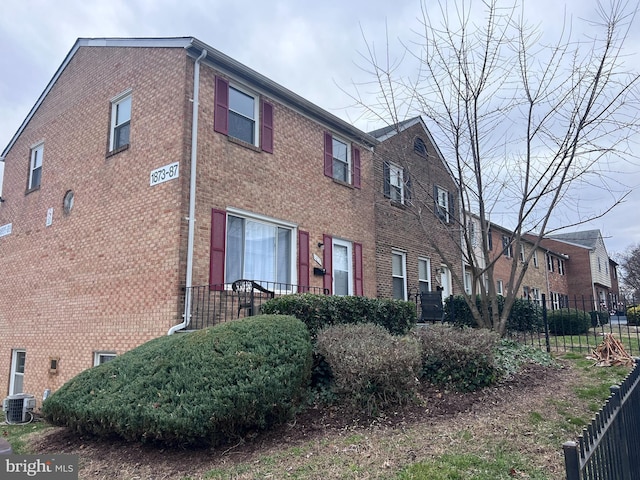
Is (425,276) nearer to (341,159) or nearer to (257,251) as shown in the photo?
(341,159)

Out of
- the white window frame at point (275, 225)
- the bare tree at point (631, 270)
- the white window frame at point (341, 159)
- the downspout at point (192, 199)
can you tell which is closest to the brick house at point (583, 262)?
the bare tree at point (631, 270)

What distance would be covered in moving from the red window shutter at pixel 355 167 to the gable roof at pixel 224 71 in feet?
1.40

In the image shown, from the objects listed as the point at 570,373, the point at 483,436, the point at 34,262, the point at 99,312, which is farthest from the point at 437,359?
the point at 34,262

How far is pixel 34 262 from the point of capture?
38.3 feet

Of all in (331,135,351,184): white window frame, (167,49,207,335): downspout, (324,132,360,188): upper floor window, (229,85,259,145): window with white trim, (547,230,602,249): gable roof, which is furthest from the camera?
(547,230,602,249): gable roof

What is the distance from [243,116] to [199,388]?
662 centimetres

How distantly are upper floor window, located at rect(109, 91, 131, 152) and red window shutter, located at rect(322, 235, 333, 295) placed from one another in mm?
4903

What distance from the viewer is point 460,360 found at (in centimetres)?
629

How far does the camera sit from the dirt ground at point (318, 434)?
185 inches

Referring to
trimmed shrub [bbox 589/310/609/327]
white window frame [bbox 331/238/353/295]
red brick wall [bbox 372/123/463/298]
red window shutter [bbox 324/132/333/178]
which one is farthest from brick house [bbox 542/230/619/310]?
red window shutter [bbox 324/132/333/178]

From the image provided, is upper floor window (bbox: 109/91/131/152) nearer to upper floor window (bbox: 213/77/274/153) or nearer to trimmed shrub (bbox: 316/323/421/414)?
upper floor window (bbox: 213/77/274/153)

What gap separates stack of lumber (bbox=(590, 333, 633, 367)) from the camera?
736 cm

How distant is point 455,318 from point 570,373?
6.39 metres

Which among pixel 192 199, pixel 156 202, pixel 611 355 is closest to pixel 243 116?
pixel 192 199
